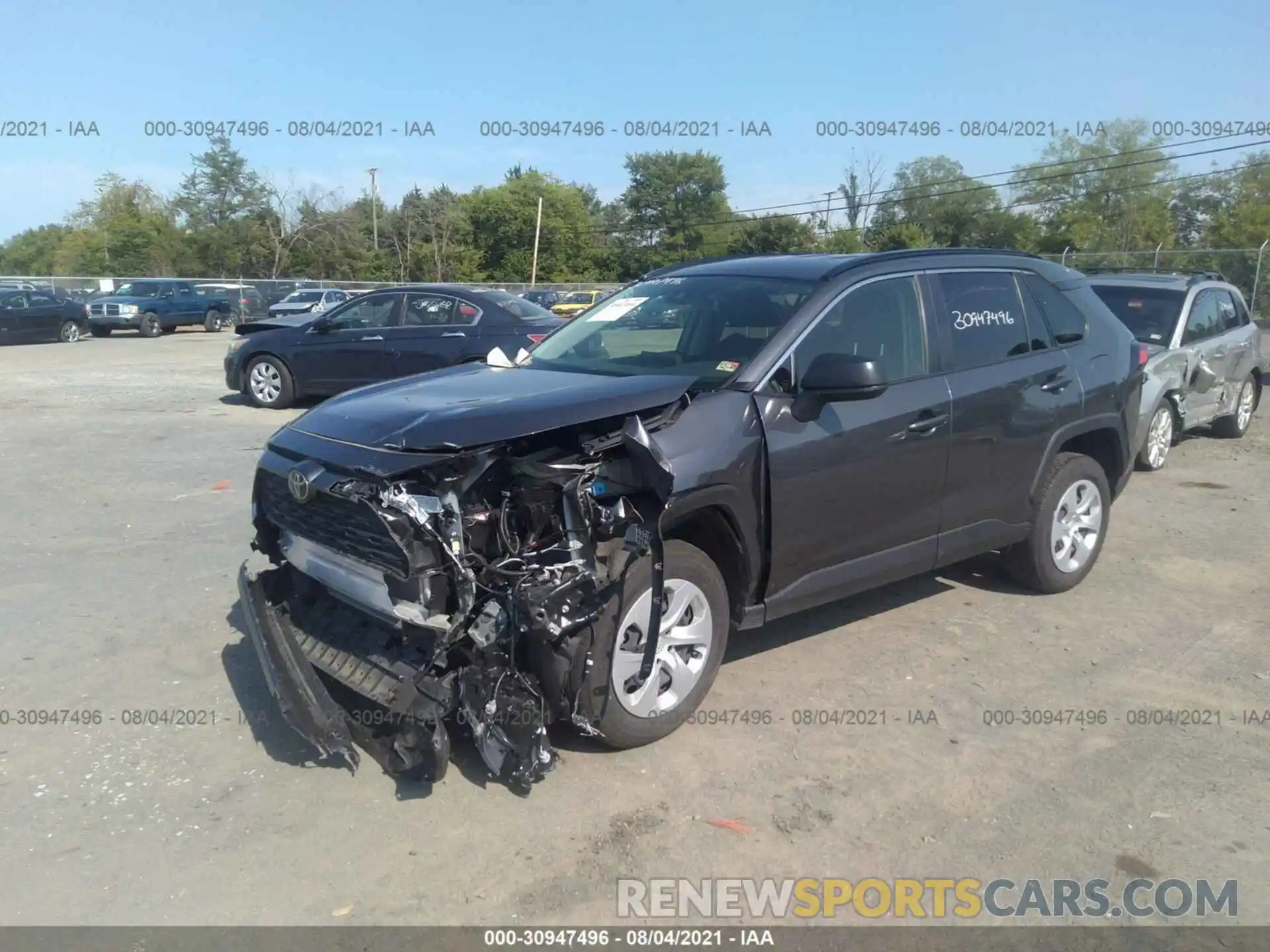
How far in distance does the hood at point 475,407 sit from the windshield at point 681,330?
0.89ft

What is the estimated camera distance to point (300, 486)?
395 centimetres

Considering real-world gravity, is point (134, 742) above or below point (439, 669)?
below

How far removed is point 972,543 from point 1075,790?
172cm

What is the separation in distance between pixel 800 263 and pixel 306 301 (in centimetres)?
3239

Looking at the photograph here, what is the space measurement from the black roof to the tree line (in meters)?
33.1

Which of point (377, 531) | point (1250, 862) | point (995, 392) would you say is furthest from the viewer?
point (995, 392)

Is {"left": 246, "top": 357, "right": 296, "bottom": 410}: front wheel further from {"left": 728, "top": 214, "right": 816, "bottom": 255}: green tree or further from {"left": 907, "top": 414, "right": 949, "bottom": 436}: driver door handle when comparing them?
{"left": 728, "top": 214, "right": 816, "bottom": 255}: green tree

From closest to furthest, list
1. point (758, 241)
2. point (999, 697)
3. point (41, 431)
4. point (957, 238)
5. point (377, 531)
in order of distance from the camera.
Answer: point (377, 531) → point (999, 697) → point (41, 431) → point (758, 241) → point (957, 238)

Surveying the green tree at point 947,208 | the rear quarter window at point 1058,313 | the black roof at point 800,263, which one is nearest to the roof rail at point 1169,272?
the rear quarter window at point 1058,313

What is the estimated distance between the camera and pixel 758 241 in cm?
3891

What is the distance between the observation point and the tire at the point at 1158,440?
9.51 metres

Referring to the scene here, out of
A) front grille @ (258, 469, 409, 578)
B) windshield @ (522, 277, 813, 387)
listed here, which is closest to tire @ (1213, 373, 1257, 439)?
windshield @ (522, 277, 813, 387)

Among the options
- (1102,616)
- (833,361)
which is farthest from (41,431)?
(1102,616)

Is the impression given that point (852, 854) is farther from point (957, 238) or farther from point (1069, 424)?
point (957, 238)
